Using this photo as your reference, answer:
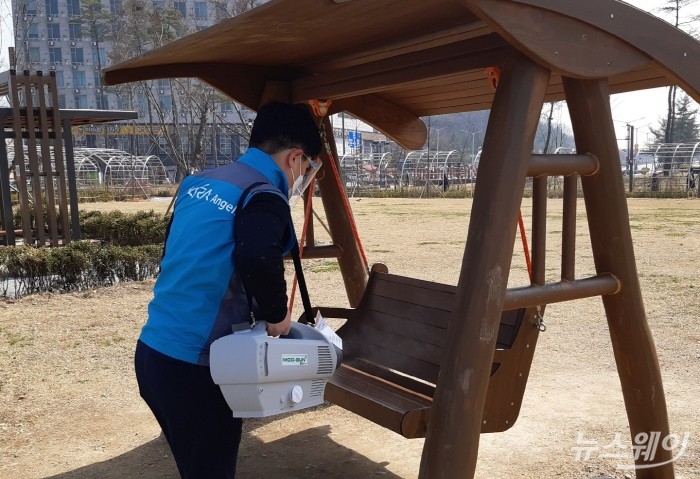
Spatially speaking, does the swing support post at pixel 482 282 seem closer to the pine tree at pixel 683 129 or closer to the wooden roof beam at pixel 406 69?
the wooden roof beam at pixel 406 69

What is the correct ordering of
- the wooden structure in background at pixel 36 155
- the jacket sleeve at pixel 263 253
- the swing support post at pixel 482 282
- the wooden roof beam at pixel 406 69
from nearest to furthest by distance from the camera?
1. the jacket sleeve at pixel 263 253
2. the swing support post at pixel 482 282
3. the wooden roof beam at pixel 406 69
4. the wooden structure in background at pixel 36 155

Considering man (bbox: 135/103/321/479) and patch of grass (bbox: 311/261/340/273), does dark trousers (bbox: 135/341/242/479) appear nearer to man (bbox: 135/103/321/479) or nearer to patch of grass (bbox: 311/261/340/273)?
man (bbox: 135/103/321/479)

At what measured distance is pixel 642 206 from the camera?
72.7ft

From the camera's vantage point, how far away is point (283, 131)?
2334 millimetres

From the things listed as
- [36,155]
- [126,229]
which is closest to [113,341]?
[36,155]

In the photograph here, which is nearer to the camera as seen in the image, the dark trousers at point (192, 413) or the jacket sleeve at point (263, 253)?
the jacket sleeve at point (263, 253)

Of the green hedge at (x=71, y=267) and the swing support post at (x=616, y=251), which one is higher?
the swing support post at (x=616, y=251)

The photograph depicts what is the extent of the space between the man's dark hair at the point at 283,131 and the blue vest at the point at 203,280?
0.67 feet

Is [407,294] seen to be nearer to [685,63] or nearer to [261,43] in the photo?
[261,43]

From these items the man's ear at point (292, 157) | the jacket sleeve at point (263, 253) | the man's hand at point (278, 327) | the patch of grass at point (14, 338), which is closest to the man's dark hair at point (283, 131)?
the man's ear at point (292, 157)

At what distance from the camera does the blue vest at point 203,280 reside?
210cm

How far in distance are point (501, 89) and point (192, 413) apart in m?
1.50

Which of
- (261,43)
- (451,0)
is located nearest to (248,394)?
(451,0)

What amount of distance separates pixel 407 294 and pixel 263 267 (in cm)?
190
